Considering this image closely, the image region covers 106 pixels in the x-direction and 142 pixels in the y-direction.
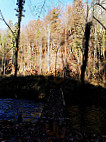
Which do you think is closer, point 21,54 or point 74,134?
point 74,134

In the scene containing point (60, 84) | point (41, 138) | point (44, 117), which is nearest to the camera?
point (41, 138)

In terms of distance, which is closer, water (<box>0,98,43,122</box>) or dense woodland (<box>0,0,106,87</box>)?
water (<box>0,98,43,122</box>)

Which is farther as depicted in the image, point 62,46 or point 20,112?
point 62,46

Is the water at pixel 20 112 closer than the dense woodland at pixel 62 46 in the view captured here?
Yes

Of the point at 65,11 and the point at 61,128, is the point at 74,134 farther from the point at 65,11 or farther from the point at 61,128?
the point at 65,11

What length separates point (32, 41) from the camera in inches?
1576

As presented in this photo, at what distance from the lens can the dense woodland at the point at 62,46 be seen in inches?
828

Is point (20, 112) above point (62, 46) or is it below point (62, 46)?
below

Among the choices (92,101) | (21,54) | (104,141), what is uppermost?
(21,54)

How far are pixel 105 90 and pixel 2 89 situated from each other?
1105 cm

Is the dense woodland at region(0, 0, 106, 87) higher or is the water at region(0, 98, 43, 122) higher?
the dense woodland at region(0, 0, 106, 87)

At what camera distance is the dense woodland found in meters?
21.0

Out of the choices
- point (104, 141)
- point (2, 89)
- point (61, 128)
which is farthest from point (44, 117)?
point (2, 89)

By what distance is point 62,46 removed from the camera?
104 ft
